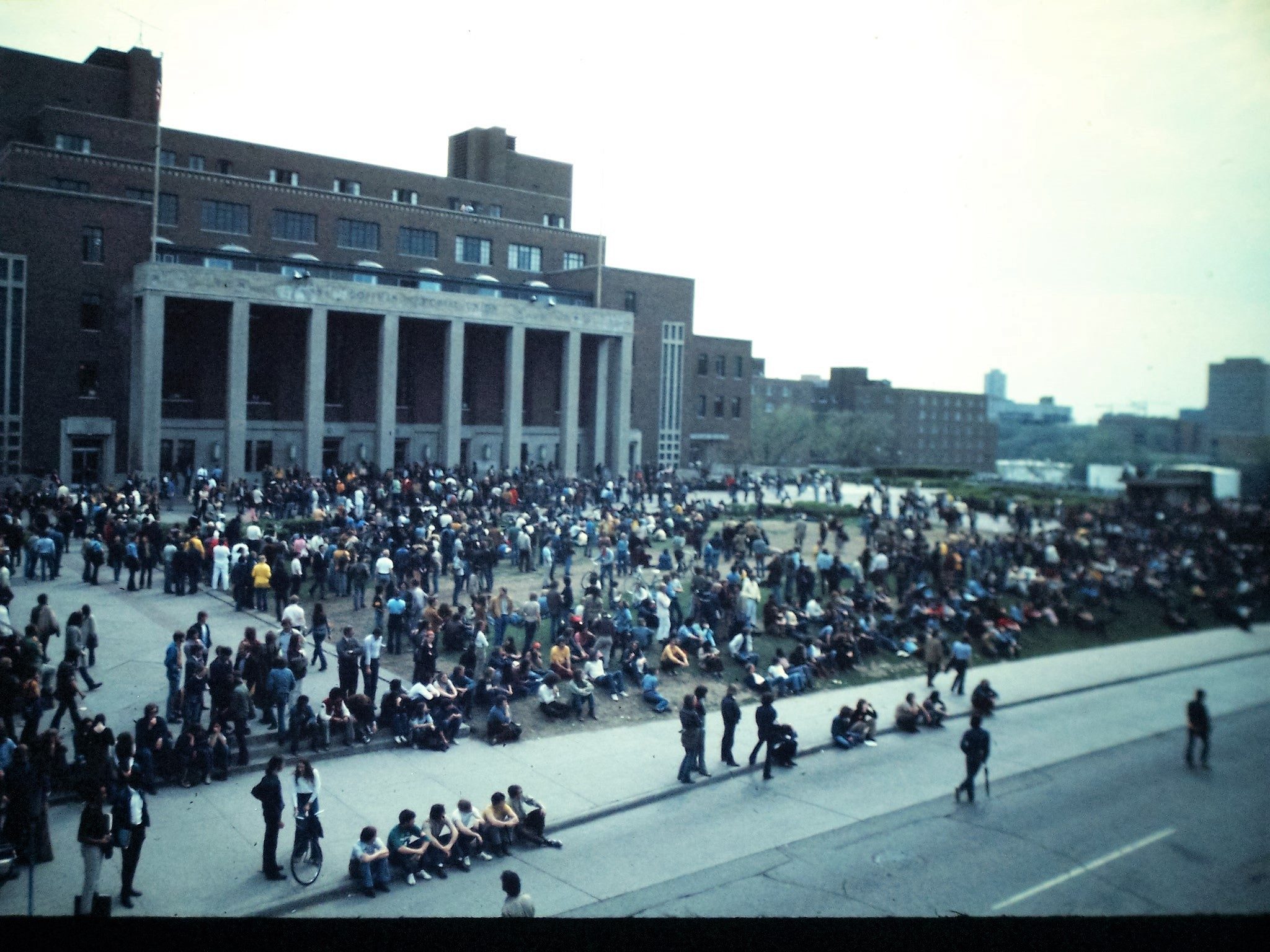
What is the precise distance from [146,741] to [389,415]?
20245 millimetres

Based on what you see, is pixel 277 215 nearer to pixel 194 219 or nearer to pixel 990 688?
pixel 194 219

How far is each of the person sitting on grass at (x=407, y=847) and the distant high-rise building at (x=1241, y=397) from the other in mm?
6411

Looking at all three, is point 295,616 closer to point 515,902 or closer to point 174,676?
point 174,676

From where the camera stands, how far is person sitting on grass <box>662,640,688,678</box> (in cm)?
1319

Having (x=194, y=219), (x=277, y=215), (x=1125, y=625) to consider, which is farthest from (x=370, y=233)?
(x=1125, y=625)

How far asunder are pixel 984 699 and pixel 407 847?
19.3 ft

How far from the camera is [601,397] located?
112 ft

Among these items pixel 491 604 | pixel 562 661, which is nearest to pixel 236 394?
pixel 491 604

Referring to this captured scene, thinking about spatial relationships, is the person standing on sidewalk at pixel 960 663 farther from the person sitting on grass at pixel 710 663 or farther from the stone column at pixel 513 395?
the stone column at pixel 513 395

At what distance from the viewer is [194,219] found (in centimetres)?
1627

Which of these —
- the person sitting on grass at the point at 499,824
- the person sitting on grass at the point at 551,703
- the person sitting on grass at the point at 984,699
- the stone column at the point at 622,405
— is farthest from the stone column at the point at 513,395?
the person sitting on grass at the point at 499,824

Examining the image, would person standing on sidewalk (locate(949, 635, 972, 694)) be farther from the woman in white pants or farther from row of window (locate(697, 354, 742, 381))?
row of window (locate(697, 354, 742, 381))

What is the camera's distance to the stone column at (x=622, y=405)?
3431 centimetres

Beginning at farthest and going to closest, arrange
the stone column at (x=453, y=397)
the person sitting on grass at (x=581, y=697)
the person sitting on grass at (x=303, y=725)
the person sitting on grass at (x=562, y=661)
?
the stone column at (x=453, y=397) < the person sitting on grass at (x=562, y=661) < the person sitting on grass at (x=581, y=697) < the person sitting on grass at (x=303, y=725)
